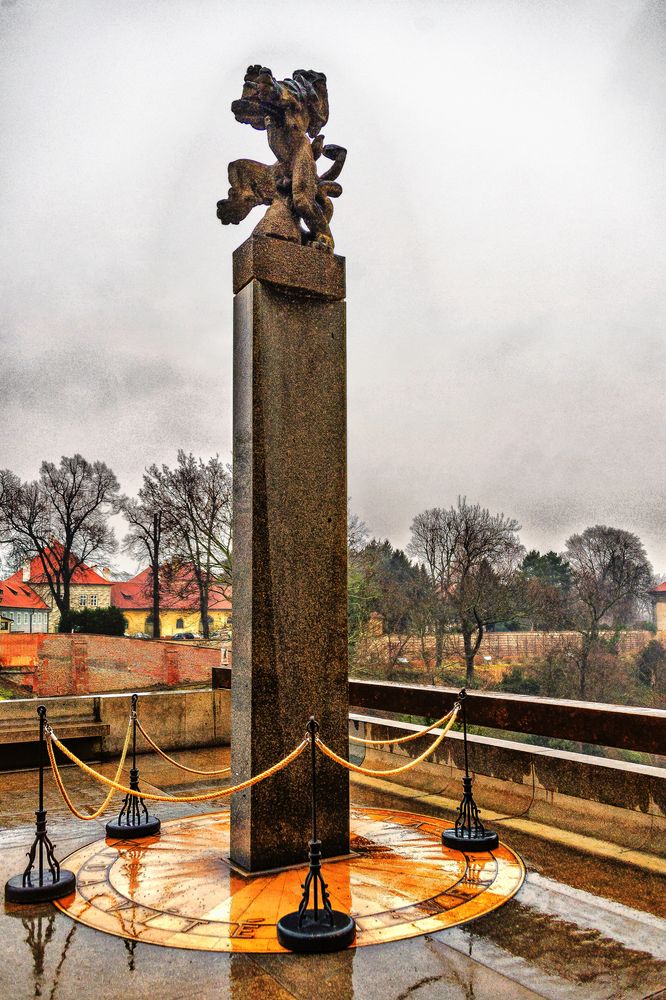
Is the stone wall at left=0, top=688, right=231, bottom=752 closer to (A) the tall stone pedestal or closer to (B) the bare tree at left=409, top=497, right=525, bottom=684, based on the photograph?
(A) the tall stone pedestal

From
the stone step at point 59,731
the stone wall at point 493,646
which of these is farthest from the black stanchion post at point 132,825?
the stone wall at point 493,646

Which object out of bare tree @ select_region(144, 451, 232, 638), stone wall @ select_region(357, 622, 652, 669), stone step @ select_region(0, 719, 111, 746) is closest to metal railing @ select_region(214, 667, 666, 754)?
stone step @ select_region(0, 719, 111, 746)

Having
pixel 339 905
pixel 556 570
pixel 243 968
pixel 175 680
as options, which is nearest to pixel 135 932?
pixel 243 968

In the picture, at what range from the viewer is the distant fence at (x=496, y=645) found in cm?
3619

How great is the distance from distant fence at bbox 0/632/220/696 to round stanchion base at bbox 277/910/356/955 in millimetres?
18690

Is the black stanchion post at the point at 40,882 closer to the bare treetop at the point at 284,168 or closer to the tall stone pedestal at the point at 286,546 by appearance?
the tall stone pedestal at the point at 286,546

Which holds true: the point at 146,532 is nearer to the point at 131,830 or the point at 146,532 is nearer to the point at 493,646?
the point at 493,646

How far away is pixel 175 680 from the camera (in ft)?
77.9

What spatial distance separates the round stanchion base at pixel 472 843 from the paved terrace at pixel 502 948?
222 mm

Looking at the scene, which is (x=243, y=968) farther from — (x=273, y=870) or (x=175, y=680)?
(x=175, y=680)

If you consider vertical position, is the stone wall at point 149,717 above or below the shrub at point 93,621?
below

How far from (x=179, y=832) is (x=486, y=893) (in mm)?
2715

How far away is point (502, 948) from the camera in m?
4.19

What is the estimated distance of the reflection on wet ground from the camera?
12.2ft
